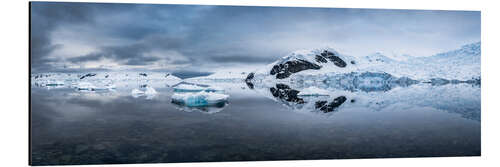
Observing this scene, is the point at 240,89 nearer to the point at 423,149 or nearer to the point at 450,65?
the point at 423,149

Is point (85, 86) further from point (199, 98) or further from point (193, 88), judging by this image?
point (199, 98)

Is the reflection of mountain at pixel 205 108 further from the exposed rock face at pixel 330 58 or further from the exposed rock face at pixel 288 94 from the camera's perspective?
the exposed rock face at pixel 330 58

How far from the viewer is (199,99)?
21.2 feet

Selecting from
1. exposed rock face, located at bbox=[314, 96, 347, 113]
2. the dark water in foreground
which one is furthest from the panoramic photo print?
exposed rock face, located at bbox=[314, 96, 347, 113]

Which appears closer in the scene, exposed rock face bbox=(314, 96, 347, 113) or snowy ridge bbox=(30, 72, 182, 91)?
snowy ridge bbox=(30, 72, 182, 91)

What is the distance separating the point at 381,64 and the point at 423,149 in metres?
1.50

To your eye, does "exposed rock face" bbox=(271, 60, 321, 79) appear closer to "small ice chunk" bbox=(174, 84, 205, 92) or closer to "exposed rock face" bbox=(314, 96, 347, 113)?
"exposed rock face" bbox=(314, 96, 347, 113)

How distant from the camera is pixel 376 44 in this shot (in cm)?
554

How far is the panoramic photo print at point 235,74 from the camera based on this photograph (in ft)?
15.1

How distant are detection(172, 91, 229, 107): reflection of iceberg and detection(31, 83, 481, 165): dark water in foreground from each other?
7.7 inches

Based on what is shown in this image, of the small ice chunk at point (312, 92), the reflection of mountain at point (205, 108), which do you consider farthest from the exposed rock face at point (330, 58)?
the reflection of mountain at point (205, 108)

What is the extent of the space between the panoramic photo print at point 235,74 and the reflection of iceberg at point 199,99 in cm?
4

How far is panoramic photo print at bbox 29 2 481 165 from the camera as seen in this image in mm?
4609
